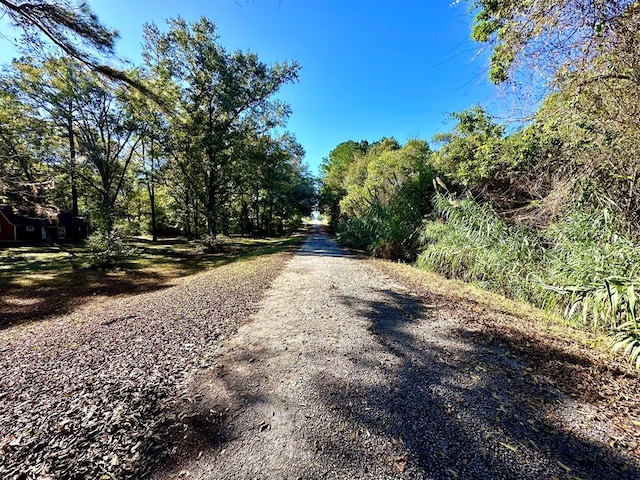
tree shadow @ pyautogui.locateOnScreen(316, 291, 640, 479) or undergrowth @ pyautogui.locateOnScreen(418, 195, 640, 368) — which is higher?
undergrowth @ pyautogui.locateOnScreen(418, 195, 640, 368)

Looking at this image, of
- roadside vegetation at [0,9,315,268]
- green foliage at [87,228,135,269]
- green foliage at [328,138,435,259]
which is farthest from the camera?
roadside vegetation at [0,9,315,268]

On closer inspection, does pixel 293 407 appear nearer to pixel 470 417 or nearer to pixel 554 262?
pixel 470 417

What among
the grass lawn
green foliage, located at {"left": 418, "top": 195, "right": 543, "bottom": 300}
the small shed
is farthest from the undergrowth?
the small shed

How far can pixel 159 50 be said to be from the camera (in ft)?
38.1

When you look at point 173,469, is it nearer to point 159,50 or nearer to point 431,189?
point 431,189

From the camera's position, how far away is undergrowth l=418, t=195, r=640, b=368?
100 inches

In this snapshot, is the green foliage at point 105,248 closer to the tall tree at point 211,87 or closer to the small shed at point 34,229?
the tall tree at point 211,87

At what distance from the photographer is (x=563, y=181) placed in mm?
4730

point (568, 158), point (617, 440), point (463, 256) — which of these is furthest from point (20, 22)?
point (568, 158)

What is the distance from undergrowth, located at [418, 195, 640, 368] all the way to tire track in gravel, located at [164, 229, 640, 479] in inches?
43.6

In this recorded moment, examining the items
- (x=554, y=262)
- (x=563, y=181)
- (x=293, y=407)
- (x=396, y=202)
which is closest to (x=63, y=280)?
(x=293, y=407)

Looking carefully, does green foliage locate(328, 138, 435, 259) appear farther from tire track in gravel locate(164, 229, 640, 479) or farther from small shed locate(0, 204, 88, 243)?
small shed locate(0, 204, 88, 243)

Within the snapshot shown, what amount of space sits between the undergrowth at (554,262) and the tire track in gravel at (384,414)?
43.6 inches

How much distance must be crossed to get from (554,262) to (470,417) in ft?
11.7
